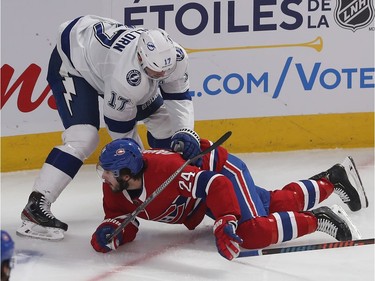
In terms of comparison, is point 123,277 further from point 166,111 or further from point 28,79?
point 28,79

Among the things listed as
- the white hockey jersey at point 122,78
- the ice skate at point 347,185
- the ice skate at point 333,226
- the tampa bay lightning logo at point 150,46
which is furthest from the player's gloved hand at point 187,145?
the ice skate at point 347,185

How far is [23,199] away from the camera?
495cm

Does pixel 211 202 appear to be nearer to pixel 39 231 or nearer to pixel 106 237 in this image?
pixel 106 237

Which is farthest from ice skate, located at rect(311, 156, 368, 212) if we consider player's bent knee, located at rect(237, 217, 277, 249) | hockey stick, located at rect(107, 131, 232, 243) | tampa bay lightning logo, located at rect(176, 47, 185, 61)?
tampa bay lightning logo, located at rect(176, 47, 185, 61)

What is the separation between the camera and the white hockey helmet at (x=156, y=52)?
13.6ft

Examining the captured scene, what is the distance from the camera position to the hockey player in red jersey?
3.96 m

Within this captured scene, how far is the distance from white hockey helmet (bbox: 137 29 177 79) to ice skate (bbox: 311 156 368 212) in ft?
2.99

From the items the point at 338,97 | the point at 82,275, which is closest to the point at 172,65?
the point at 82,275

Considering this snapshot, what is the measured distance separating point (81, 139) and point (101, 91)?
0.26m

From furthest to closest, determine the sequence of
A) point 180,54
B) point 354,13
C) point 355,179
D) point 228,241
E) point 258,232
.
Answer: point 354,13, point 355,179, point 180,54, point 258,232, point 228,241

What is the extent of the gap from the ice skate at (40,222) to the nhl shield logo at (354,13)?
6.42 ft

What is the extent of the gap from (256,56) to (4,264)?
2986mm

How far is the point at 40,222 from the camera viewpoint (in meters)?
4.39

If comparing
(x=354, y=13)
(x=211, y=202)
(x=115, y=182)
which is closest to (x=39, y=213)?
(x=115, y=182)
